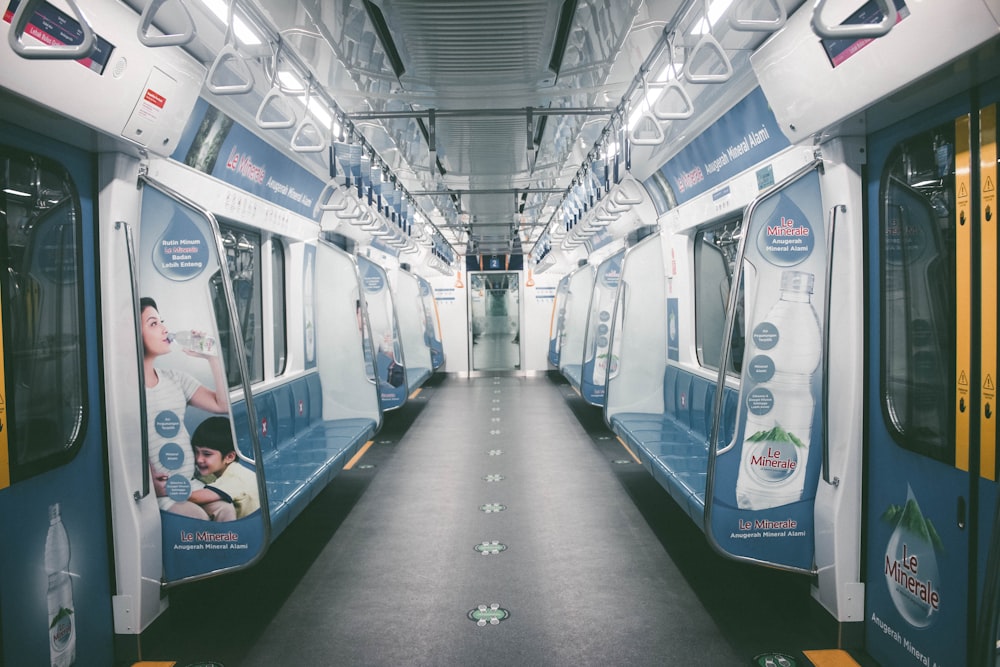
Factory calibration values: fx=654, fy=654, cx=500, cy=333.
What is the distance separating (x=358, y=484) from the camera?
6.07 m

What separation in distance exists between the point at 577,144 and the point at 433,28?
11.9ft

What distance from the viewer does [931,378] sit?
2.66m

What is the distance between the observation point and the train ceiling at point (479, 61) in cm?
271

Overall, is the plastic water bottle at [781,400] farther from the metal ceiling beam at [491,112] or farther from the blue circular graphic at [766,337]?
the metal ceiling beam at [491,112]

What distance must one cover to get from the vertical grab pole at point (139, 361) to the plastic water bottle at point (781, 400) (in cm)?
283

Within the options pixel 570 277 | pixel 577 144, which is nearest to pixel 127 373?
pixel 577 144

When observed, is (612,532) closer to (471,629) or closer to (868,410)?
(471,629)

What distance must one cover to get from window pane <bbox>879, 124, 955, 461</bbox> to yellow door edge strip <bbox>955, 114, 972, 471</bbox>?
0.04 meters

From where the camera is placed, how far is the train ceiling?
2711 mm

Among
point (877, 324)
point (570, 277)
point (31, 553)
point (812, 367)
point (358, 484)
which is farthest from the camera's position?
point (570, 277)

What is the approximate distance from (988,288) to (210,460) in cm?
331

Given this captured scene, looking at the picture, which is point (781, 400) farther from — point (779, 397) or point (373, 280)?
point (373, 280)

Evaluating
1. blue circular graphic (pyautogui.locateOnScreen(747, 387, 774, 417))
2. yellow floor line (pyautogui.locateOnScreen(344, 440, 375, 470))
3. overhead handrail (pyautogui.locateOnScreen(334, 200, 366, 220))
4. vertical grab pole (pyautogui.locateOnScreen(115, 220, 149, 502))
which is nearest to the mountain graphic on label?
blue circular graphic (pyautogui.locateOnScreen(747, 387, 774, 417))

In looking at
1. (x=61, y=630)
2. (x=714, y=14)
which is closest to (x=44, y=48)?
(x=61, y=630)
